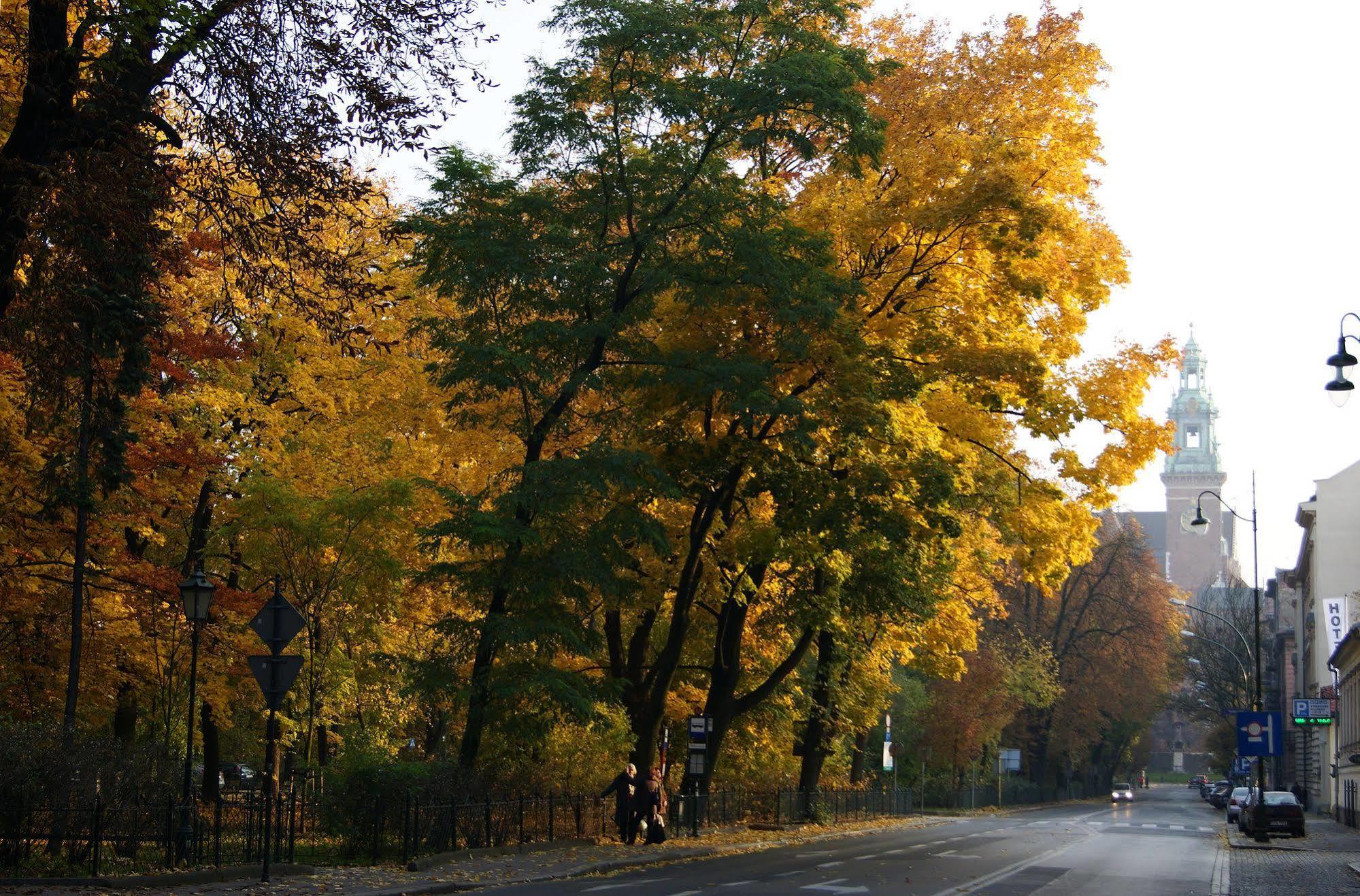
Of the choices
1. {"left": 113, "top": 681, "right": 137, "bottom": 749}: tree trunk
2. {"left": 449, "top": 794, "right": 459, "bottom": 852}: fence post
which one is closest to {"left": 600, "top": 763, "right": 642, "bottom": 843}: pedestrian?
{"left": 449, "top": 794, "right": 459, "bottom": 852}: fence post

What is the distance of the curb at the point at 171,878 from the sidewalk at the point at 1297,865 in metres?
13.7

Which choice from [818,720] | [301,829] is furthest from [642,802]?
[818,720]

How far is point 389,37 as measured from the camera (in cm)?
1410

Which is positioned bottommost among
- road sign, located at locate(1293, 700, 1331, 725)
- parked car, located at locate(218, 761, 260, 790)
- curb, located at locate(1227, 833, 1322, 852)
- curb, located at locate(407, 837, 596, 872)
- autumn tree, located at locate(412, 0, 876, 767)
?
curb, located at locate(1227, 833, 1322, 852)

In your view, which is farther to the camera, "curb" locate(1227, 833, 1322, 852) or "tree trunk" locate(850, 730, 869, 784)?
"tree trunk" locate(850, 730, 869, 784)

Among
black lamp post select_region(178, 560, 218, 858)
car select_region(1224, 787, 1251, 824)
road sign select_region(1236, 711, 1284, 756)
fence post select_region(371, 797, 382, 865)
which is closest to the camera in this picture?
black lamp post select_region(178, 560, 218, 858)

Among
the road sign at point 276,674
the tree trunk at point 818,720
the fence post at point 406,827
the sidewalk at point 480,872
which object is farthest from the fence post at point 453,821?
the tree trunk at point 818,720

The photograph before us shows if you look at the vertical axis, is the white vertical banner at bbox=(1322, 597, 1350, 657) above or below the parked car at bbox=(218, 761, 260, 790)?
above

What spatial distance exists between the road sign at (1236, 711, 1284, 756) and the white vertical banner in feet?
107

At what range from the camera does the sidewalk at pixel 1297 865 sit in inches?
902

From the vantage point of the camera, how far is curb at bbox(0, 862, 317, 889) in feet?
51.3

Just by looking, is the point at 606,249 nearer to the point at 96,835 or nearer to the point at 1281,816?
the point at 96,835

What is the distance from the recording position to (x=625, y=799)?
2719 cm

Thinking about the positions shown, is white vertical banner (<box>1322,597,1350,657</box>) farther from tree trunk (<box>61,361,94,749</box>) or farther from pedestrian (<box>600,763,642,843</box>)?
tree trunk (<box>61,361,94,749</box>)
